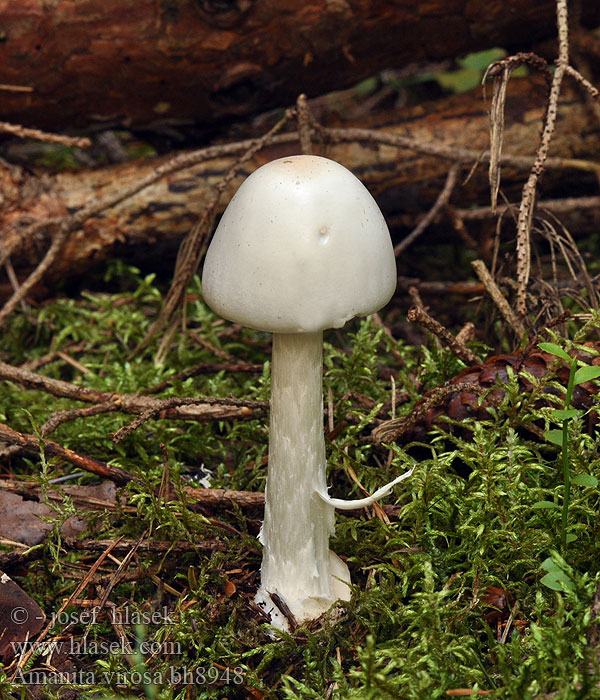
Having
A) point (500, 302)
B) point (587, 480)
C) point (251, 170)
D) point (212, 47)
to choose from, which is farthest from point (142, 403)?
point (212, 47)

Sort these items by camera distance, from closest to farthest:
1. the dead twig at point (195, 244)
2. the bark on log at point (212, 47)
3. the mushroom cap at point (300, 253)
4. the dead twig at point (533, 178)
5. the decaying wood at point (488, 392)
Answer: the mushroom cap at point (300, 253)
the decaying wood at point (488, 392)
the dead twig at point (533, 178)
the dead twig at point (195, 244)
the bark on log at point (212, 47)

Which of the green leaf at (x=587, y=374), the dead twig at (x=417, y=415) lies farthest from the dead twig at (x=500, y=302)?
the green leaf at (x=587, y=374)

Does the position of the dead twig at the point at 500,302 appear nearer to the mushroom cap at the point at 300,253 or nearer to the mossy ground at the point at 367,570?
the mossy ground at the point at 367,570

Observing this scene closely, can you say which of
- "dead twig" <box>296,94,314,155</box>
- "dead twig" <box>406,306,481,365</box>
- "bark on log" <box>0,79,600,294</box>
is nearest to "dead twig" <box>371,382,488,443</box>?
"dead twig" <box>406,306,481,365</box>

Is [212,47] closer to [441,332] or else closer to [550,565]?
[441,332]

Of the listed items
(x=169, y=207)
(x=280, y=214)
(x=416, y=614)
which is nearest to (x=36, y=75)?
(x=169, y=207)
